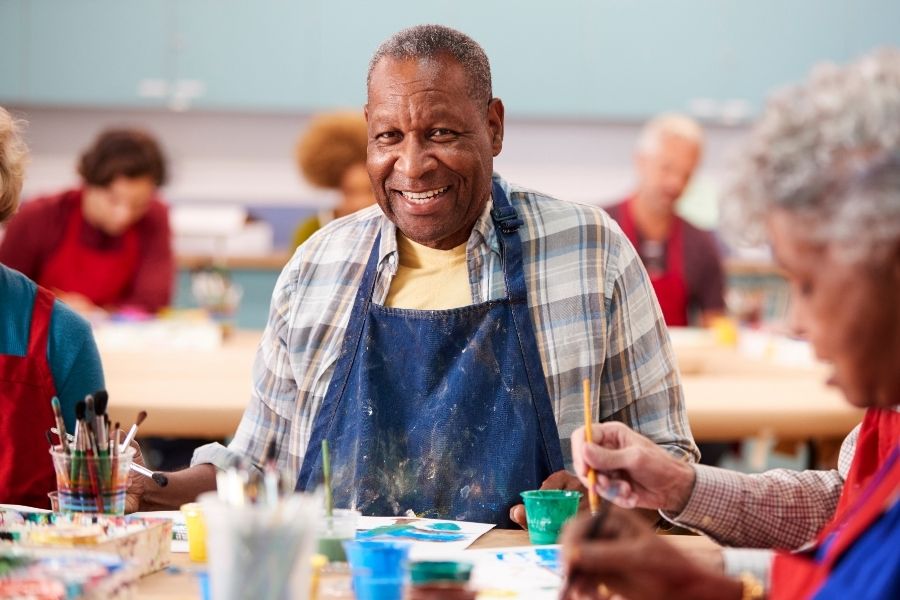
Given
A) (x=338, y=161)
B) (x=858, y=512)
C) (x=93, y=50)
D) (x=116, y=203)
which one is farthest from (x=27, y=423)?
(x=93, y=50)

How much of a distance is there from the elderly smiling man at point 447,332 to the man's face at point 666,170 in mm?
3249

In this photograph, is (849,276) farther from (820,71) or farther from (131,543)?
(131,543)

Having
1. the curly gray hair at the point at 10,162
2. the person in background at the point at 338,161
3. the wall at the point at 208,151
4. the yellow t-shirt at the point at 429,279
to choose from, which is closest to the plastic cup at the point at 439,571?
the yellow t-shirt at the point at 429,279

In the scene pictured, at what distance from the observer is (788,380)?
13.7 feet

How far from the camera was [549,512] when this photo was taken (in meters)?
1.90

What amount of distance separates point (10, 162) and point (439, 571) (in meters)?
1.38

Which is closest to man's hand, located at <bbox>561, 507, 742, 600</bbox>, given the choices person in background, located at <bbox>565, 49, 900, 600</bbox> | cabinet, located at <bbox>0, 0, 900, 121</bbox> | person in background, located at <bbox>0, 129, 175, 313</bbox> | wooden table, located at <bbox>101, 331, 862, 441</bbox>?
person in background, located at <bbox>565, 49, 900, 600</bbox>

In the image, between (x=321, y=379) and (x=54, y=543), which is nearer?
(x=54, y=543)

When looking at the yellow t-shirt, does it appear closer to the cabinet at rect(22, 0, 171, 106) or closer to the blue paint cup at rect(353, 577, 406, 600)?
the blue paint cup at rect(353, 577, 406, 600)

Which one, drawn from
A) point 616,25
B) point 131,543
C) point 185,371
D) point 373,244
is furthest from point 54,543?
point 616,25

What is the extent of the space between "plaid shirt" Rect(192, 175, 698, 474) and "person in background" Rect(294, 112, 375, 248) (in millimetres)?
2371

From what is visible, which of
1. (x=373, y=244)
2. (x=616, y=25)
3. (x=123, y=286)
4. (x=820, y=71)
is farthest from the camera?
(x=616, y=25)

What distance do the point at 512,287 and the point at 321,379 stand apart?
1.38 ft

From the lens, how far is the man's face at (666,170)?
18.5ft
